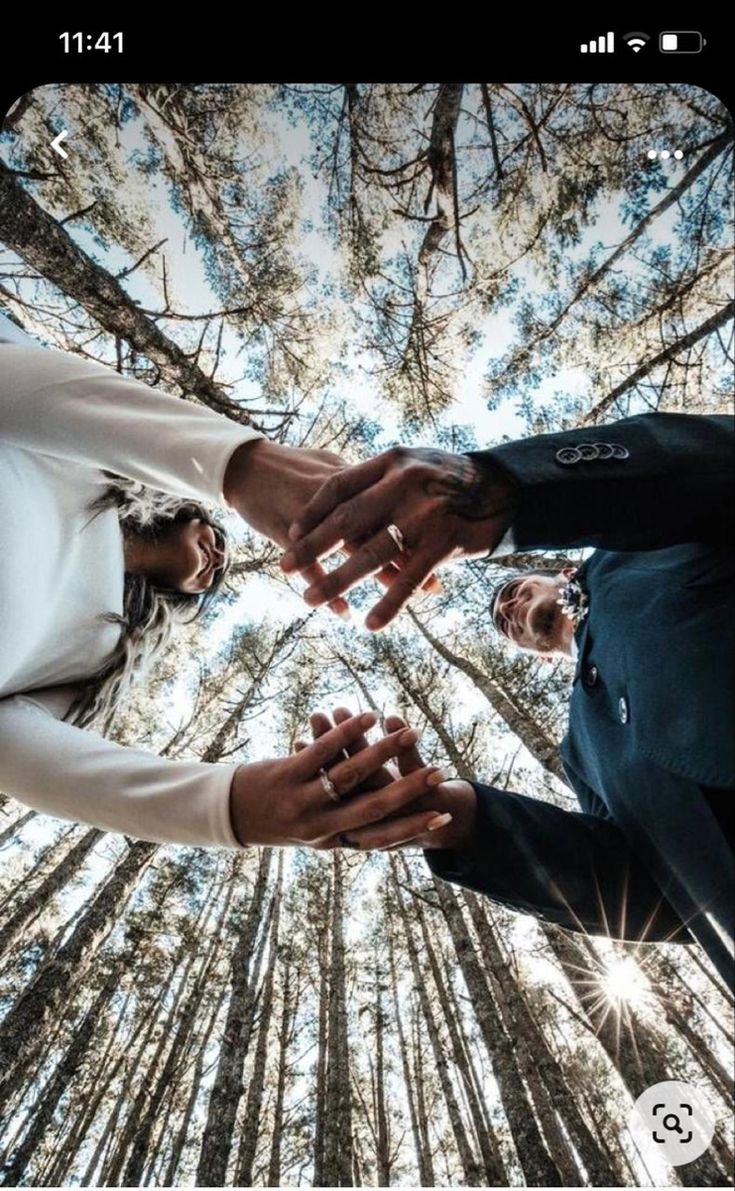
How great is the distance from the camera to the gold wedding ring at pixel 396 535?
2.90ft

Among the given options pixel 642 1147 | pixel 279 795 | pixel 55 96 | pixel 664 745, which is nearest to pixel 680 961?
pixel 642 1147

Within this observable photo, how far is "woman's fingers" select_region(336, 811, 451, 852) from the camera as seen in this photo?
1.02 m

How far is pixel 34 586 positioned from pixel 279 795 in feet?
2.22

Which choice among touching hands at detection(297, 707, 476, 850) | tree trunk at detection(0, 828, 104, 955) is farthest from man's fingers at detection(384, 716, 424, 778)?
tree trunk at detection(0, 828, 104, 955)

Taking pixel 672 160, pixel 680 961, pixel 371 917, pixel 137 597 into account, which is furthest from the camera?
pixel 371 917

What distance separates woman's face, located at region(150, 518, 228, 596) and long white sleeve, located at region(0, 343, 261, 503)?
845mm

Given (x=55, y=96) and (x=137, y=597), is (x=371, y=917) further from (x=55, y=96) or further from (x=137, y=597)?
(x=55, y=96)

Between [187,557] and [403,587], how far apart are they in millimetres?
1254

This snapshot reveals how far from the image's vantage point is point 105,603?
4.99ft

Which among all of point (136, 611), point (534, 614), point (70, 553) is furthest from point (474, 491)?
point (534, 614)

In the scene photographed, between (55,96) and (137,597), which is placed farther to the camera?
(137,597)

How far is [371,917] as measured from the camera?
8078 millimetres
